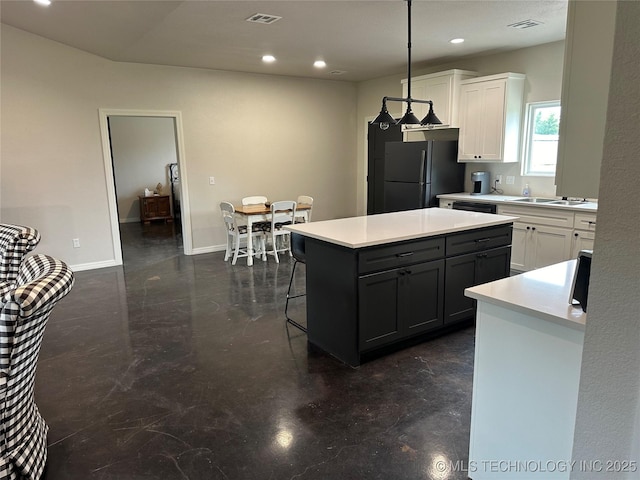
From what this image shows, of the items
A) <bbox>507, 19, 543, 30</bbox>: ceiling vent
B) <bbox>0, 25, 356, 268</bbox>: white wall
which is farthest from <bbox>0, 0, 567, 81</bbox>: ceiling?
<bbox>0, 25, 356, 268</bbox>: white wall

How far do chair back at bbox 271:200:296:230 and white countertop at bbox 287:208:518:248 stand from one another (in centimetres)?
235

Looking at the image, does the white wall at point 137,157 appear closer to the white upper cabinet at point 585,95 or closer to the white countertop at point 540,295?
the white countertop at point 540,295

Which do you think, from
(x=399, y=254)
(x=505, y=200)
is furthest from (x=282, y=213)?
(x=399, y=254)

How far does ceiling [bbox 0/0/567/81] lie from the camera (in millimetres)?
3695

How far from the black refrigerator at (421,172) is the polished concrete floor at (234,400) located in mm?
2520

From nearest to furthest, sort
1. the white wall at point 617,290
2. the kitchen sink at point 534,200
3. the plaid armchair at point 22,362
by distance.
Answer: the white wall at point 617,290, the plaid armchair at point 22,362, the kitchen sink at point 534,200

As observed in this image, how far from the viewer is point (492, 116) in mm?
5340

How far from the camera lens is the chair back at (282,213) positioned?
594 cm

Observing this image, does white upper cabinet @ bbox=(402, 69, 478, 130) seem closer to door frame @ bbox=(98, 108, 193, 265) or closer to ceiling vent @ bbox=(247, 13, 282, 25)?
ceiling vent @ bbox=(247, 13, 282, 25)

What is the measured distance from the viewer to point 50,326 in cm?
388

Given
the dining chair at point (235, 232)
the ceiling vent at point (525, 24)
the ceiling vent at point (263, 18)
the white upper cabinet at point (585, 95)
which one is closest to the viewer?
the white upper cabinet at point (585, 95)

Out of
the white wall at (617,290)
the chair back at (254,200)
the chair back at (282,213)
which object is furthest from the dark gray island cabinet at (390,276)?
the chair back at (254,200)

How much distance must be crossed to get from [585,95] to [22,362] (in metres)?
2.30

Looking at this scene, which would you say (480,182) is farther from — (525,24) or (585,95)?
(585,95)
